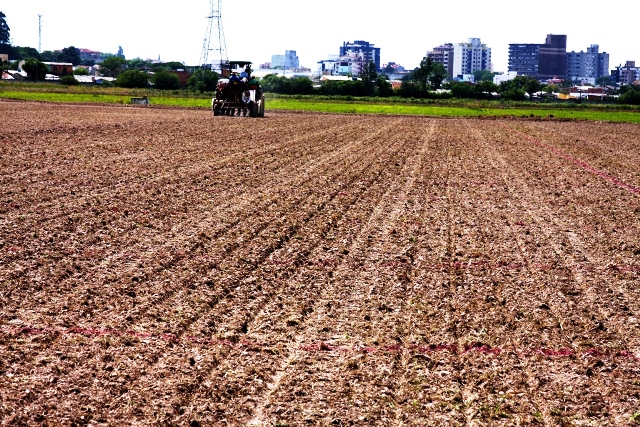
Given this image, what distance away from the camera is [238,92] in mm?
42281

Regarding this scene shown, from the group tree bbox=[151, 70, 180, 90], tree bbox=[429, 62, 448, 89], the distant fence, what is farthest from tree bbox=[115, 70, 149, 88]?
tree bbox=[429, 62, 448, 89]

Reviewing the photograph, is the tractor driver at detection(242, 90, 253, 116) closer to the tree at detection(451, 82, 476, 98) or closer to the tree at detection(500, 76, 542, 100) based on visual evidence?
the tree at detection(451, 82, 476, 98)

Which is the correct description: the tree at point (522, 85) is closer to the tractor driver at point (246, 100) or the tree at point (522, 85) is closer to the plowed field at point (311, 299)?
the tractor driver at point (246, 100)

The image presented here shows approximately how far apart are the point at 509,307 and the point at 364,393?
2.89 meters

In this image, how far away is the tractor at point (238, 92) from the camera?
4156cm

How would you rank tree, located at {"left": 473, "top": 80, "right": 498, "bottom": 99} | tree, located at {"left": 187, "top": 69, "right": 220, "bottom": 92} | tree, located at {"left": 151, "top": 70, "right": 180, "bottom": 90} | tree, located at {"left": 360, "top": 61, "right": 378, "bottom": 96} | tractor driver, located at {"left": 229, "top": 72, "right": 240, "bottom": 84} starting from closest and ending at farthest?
tractor driver, located at {"left": 229, "top": 72, "right": 240, "bottom": 84} → tree, located at {"left": 187, "top": 69, "right": 220, "bottom": 92} → tree, located at {"left": 360, "top": 61, "right": 378, "bottom": 96} → tree, located at {"left": 473, "top": 80, "right": 498, "bottom": 99} → tree, located at {"left": 151, "top": 70, "right": 180, "bottom": 90}

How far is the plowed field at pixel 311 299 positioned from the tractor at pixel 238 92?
23101mm

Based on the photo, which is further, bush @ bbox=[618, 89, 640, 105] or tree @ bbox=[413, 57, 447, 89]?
tree @ bbox=[413, 57, 447, 89]

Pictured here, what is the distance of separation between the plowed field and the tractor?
23101mm

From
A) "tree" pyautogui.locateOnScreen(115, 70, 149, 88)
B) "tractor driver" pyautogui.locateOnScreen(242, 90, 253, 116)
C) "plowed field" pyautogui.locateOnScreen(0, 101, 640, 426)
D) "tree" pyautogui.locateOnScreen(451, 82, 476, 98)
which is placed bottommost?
"plowed field" pyautogui.locateOnScreen(0, 101, 640, 426)

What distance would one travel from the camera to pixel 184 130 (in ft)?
103

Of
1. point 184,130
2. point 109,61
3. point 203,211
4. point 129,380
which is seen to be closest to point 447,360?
point 129,380

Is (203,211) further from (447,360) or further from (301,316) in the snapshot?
(447,360)

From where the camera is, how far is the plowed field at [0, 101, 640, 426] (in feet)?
20.2
